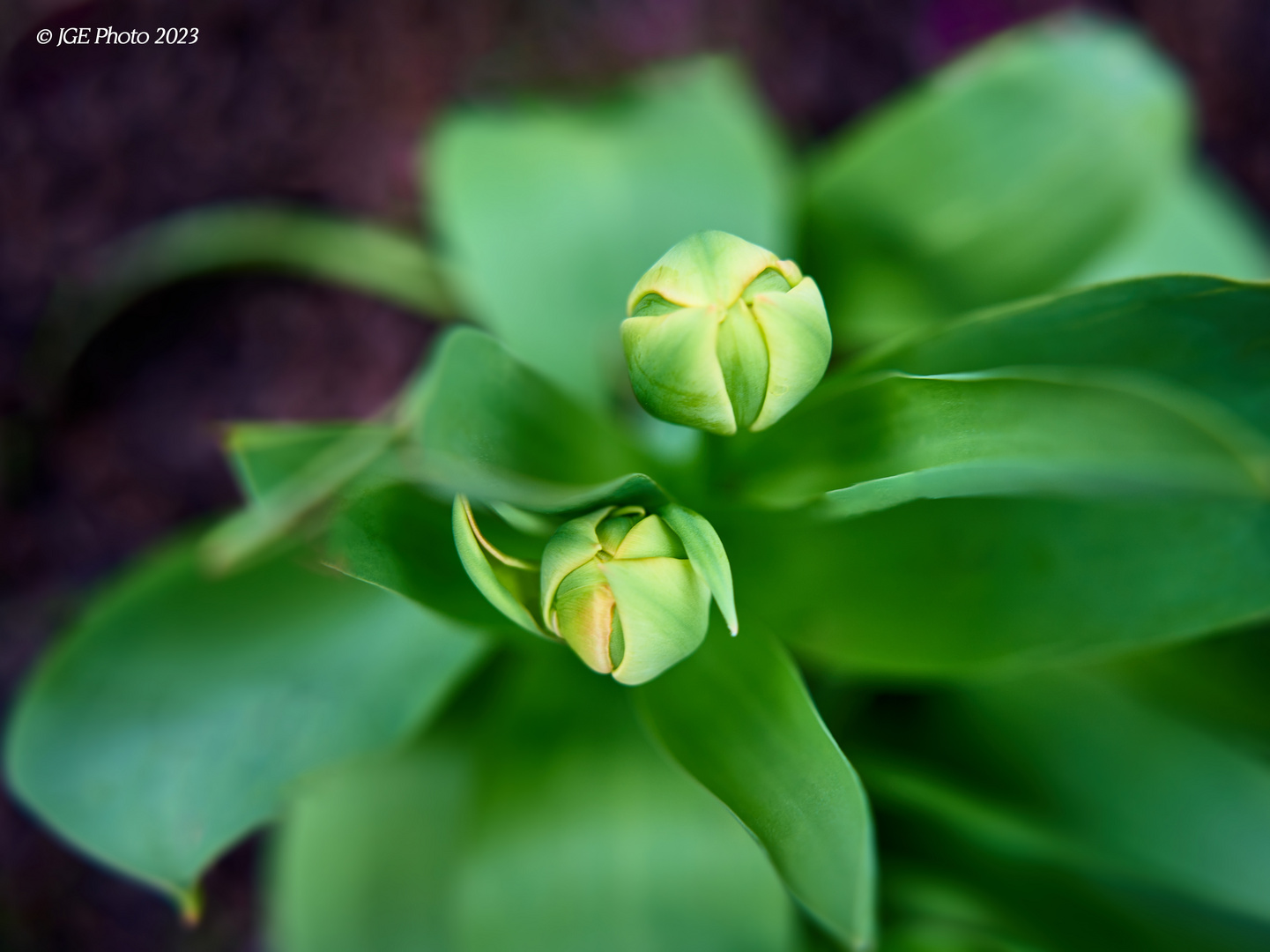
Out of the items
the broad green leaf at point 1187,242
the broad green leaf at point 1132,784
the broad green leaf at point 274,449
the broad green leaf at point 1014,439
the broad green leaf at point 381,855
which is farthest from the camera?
the broad green leaf at point 1187,242

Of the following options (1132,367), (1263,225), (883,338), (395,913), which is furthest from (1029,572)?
(1263,225)

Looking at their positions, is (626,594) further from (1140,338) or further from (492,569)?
(1140,338)

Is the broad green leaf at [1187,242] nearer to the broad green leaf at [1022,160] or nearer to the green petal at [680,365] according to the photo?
the broad green leaf at [1022,160]

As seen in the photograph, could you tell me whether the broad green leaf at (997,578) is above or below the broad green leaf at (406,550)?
below

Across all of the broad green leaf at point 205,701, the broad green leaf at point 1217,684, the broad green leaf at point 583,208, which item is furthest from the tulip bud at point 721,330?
the broad green leaf at point 1217,684

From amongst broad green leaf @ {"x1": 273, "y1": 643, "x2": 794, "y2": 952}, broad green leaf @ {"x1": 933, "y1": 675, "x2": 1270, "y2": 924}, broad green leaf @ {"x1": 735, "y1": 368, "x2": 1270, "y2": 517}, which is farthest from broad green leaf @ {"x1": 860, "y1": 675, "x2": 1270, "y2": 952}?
broad green leaf @ {"x1": 735, "y1": 368, "x2": 1270, "y2": 517}

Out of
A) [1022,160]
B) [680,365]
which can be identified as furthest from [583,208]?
[680,365]

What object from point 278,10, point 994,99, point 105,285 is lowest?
point 105,285

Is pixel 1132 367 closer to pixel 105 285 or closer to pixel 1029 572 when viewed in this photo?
pixel 1029 572
